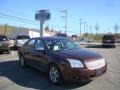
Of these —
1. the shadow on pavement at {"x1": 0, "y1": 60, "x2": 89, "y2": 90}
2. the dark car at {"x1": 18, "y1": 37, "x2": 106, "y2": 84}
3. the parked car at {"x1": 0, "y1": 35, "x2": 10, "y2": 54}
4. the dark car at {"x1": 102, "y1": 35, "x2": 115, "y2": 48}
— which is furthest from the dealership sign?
the dark car at {"x1": 18, "y1": 37, "x2": 106, "y2": 84}

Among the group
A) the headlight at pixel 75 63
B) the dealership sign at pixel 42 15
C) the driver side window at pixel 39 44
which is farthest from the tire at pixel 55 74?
the dealership sign at pixel 42 15

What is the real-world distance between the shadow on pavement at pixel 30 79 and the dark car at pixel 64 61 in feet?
0.95

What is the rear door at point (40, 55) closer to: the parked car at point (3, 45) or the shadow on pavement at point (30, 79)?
the shadow on pavement at point (30, 79)

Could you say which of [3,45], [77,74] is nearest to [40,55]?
[77,74]

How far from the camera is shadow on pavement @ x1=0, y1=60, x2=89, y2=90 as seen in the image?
27.0 feet

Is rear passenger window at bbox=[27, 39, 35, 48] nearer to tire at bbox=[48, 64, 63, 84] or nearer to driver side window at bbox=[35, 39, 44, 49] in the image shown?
driver side window at bbox=[35, 39, 44, 49]

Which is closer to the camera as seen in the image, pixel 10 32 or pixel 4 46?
pixel 4 46

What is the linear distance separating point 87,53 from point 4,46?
12446 millimetres

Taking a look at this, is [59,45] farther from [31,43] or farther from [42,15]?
[42,15]

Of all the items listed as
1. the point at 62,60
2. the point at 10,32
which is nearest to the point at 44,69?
the point at 62,60

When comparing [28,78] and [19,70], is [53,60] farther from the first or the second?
[19,70]

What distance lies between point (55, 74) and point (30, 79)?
4.28 feet

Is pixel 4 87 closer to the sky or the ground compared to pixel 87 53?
closer to the ground

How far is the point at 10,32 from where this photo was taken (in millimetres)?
73000
